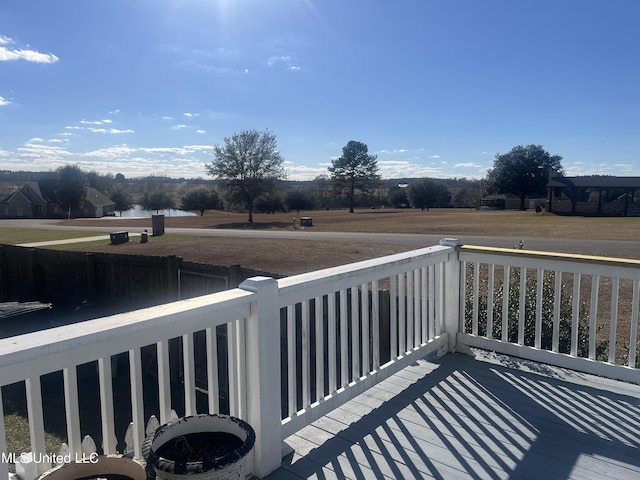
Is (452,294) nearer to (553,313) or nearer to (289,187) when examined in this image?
(553,313)

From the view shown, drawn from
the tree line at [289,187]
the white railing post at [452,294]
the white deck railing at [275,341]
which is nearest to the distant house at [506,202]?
the tree line at [289,187]

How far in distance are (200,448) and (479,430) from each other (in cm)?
165

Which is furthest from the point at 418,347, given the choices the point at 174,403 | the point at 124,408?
the point at 124,408

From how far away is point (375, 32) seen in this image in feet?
28.2

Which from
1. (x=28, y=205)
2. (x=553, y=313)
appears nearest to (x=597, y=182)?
(x=553, y=313)

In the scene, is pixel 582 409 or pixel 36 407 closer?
pixel 36 407

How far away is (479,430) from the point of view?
8.28ft

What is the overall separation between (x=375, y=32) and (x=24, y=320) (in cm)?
990

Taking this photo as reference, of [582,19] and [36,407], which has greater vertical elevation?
[582,19]

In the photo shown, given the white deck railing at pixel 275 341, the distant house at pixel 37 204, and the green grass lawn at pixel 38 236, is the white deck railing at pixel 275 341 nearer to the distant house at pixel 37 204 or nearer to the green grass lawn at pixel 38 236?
the green grass lawn at pixel 38 236

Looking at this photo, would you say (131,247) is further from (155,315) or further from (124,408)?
(155,315)

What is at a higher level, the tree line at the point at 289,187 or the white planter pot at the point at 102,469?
the tree line at the point at 289,187

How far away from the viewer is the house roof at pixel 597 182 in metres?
33.8

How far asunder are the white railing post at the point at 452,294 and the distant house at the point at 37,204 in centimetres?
4845
